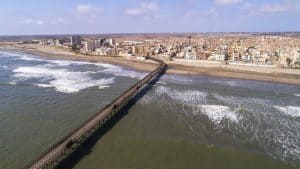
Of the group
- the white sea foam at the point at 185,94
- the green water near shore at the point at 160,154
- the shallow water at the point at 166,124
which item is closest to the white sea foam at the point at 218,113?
the shallow water at the point at 166,124

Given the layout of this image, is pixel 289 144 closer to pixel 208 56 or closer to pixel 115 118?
pixel 115 118

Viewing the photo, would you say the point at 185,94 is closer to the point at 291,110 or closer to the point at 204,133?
the point at 291,110

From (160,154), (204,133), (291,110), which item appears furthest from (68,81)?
(291,110)

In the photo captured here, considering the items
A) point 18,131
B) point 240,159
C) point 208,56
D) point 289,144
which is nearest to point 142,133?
point 240,159

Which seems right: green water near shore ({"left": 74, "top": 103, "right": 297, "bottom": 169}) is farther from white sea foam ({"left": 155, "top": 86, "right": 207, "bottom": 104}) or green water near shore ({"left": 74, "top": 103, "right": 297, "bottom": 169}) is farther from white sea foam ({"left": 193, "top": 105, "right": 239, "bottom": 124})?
white sea foam ({"left": 155, "top": 86, "right": 207, "bottom": 104})

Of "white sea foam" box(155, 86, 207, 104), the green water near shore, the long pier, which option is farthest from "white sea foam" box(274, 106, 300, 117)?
the long pier
